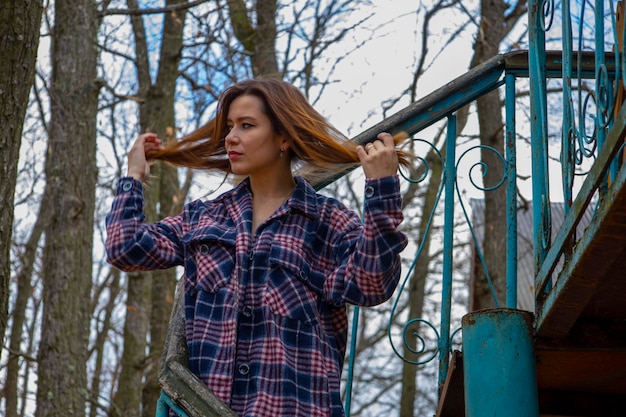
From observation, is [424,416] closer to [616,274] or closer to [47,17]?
[47,17]

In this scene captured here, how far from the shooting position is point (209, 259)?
2928mm

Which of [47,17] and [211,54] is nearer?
[47,17]

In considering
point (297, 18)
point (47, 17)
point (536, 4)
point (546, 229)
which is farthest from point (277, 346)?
point (297, 18)

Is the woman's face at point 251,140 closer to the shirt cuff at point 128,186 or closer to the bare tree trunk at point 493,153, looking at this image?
the shirt cuff at point 128,186

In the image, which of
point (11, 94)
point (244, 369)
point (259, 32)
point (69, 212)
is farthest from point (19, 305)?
point (244, 369)

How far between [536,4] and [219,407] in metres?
1.58

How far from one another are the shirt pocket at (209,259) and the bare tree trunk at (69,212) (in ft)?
15.1

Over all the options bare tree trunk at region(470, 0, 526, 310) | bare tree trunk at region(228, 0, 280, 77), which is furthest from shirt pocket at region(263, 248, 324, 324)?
bare tree trunk at region(228, 0, 280, 77)

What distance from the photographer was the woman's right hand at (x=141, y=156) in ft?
10.2

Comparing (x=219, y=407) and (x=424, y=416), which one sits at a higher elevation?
(x=424, y=416)

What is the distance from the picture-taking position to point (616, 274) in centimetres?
229

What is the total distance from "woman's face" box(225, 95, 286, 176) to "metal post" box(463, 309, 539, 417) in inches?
32.8

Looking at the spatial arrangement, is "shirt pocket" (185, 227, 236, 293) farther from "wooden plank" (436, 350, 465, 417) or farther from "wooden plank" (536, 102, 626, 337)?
"wooden plank" (536, 102, 626, 337)

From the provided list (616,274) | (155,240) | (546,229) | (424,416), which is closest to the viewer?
(616,274)
